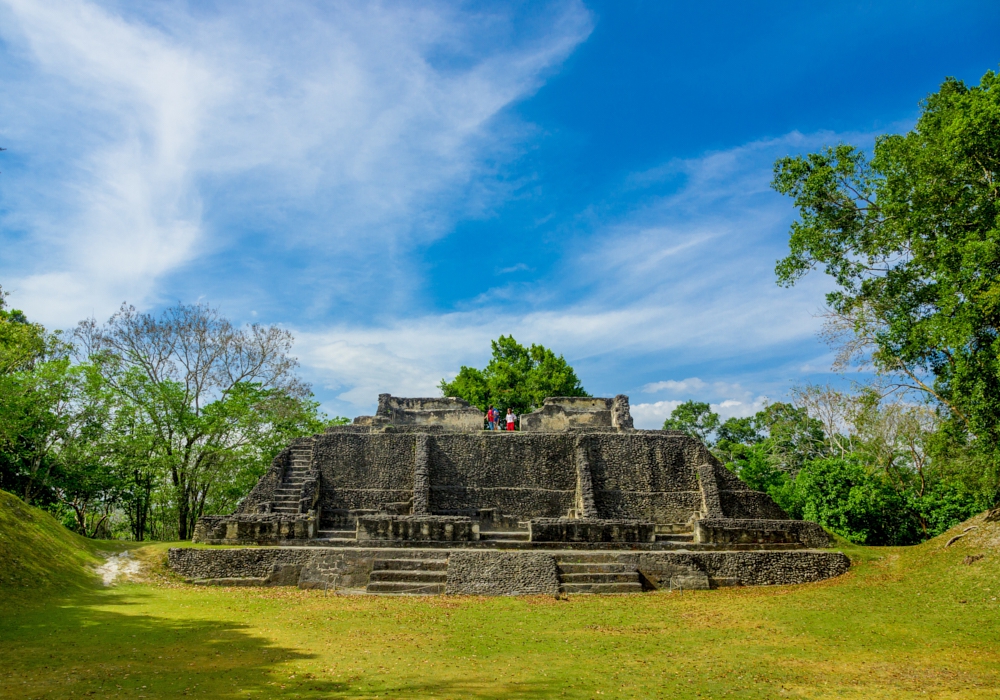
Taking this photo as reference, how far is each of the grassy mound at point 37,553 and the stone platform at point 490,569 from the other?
5.36ft

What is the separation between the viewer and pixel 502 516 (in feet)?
48.1

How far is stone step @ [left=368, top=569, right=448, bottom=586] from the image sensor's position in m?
10.7

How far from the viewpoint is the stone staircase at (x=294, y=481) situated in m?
14.5

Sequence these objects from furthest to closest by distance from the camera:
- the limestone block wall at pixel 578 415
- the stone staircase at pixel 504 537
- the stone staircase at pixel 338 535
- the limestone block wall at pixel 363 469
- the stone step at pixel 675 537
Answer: the limestone block wall at pixel 578 415
the limestone block wall at pixel 363 469
the stone step at pixel 675 537
the stone staircase at pixel 338 535
the stone staircase at pixel 504 537

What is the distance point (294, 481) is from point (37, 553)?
5.99m

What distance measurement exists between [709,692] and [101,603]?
29.1 feet

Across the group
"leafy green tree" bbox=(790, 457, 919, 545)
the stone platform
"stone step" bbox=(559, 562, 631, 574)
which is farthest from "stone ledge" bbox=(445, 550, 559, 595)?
"leafy green tree" bbox=(790, 457, 919, 545)

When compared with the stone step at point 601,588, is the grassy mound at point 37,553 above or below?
above

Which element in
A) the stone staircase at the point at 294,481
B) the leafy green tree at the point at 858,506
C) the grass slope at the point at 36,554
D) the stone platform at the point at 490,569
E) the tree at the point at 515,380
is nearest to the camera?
the grass slope at the point at 36,554

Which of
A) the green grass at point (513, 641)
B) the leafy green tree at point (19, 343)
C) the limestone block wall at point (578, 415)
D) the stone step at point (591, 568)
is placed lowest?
the green grass at point (513, 641)

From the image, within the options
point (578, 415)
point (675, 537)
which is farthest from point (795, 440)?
point (675, 537)

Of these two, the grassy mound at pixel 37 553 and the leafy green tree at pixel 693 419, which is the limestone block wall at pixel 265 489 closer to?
the grassy mound at pixel 37 553

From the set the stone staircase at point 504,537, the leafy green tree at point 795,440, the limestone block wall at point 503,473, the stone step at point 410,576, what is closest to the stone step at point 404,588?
the stone step at point 410,576

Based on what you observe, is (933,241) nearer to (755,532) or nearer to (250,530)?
(755,532)
